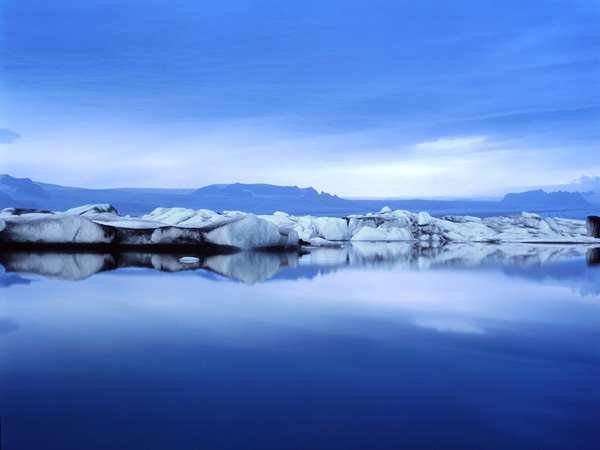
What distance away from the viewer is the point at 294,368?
2705 millimetres

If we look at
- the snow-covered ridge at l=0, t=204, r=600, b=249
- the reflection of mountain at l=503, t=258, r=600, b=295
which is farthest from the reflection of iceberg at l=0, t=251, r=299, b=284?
the reflection of mountain at l=503, t=258, r=600, b=295

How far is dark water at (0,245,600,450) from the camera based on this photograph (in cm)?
191

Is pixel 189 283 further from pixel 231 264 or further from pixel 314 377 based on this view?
pixel 314 377

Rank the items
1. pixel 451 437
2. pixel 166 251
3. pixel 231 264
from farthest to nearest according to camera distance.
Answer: pixel 166 251 < pixel 231 264 < pixel 451 437

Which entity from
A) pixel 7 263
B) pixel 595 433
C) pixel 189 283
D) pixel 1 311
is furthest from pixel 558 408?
pixel 7 263

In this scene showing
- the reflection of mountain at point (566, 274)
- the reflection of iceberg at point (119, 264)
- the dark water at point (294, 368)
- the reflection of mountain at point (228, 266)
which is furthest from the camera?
the reflection of mountain at point (228, 266)

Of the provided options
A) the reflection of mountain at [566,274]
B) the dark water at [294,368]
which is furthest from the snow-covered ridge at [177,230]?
the reflection of mountain at [566,274]

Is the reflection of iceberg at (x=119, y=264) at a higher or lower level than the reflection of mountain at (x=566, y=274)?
lower

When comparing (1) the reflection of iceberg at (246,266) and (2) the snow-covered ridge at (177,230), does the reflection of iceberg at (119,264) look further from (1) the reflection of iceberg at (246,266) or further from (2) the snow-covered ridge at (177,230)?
(2) the snow-covered ridge at (177,230)

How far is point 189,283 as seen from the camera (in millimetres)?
6141

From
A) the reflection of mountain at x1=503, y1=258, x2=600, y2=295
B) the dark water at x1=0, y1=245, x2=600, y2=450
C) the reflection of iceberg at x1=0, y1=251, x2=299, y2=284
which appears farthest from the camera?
the reflection of iceberg at x1=0, y1=251, x2=299, y2=284

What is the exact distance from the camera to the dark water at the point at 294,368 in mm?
1909

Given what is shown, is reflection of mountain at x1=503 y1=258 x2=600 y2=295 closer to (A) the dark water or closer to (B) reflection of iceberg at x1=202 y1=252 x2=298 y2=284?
(A) the dark water

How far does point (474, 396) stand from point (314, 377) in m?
0.75
